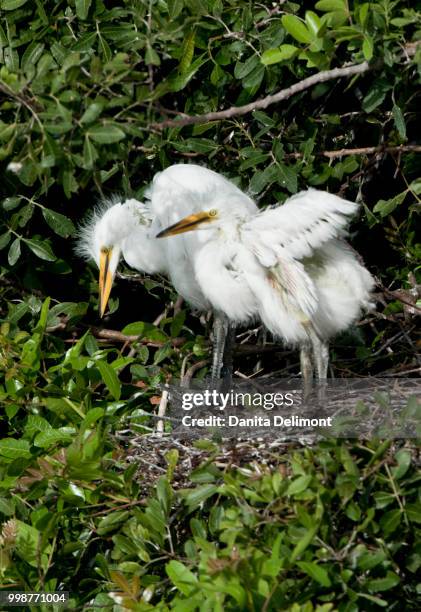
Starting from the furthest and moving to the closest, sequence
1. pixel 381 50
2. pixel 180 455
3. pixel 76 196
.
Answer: pixel 76 196 → pixel 180 455 → pixel 381 50

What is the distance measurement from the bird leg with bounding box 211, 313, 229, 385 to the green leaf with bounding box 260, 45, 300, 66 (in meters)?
0.77

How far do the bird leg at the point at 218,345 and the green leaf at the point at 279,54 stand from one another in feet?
2.54

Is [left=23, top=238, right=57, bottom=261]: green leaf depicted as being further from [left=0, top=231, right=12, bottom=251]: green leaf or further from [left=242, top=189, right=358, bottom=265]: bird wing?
[left=242, top=189, right=358, bottom=265]: bird wing

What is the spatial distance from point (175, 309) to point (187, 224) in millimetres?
599

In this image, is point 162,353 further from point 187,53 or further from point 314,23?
point 314,23

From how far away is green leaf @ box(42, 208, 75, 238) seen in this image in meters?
3.31

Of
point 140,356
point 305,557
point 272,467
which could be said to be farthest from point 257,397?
point 305,557

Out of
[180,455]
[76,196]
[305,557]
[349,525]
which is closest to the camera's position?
[305,557]

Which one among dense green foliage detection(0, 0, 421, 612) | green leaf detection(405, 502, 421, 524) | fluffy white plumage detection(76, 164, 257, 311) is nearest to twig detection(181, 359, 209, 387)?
dense green foliage detection(0, 0, 421, 612)

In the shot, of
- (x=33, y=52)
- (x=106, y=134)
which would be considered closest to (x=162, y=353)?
(x=33, y=52)

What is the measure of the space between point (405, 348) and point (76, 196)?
3.73 feet

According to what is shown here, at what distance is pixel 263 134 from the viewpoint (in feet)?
10.7

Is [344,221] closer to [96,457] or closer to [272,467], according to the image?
[272,467]

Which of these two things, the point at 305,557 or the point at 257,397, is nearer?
the point at 305,557
